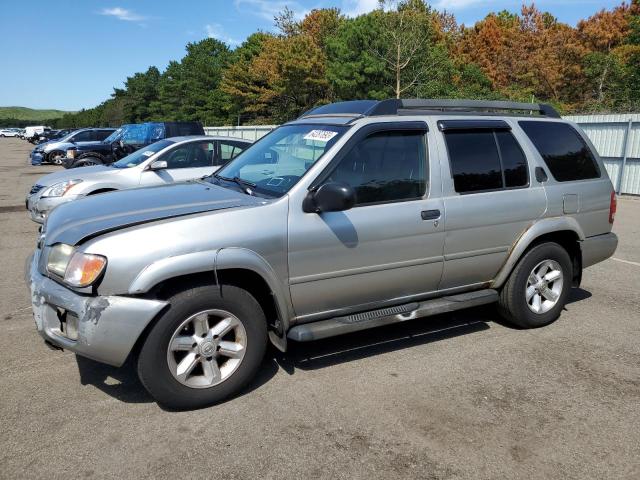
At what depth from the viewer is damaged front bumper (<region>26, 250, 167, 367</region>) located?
10.2 feet

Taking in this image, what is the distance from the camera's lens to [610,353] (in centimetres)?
443

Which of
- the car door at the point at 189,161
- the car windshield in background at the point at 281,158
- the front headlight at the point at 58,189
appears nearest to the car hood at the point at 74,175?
the front headlight at the point at 58,189

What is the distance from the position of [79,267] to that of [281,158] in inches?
70.0

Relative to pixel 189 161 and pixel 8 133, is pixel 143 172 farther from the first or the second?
pixel 8 133

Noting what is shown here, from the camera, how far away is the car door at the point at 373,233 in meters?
3.72

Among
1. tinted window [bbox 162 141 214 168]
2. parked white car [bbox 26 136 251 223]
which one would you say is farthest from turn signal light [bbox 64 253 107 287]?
tinted window [bbox 162 141 214 168]

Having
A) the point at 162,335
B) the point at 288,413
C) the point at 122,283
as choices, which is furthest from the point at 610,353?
the point at 122,283

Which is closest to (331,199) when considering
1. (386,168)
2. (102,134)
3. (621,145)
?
(386,168)

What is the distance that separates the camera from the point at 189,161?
9047mm

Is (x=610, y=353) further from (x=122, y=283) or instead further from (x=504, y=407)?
(x=122, y=283)

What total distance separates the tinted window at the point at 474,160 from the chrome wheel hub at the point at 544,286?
3.08 ft

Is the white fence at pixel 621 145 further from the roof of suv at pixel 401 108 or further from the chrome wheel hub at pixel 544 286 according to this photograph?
the chrome wheel hub at pixel 544 286

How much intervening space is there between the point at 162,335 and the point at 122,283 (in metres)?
0.39

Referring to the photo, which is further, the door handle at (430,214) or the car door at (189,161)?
the car door at (189,161)
